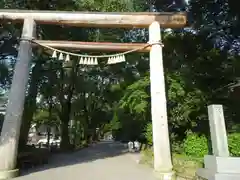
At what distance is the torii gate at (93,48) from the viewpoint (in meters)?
7.38

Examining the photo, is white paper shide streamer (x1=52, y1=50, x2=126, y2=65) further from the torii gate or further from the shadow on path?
the shadow on path

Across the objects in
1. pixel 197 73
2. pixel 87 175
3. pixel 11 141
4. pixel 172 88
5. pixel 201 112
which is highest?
pixel 197 73

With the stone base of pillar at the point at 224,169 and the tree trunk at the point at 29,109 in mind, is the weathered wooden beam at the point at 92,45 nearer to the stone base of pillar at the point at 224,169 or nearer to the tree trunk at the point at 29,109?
the stone base of pillar at the point at 224,169

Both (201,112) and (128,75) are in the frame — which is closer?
(201,112)

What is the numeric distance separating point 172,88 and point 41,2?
7610 millimetres

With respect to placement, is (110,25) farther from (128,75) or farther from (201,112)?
(128,75)

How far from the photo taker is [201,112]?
10.7 m

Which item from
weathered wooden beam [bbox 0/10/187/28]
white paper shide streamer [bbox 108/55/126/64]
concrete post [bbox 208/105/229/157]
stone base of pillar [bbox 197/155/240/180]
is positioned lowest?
stone base of pillar [bbox 197/155/240/180]

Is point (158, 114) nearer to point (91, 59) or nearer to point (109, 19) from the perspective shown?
point (91, 59)

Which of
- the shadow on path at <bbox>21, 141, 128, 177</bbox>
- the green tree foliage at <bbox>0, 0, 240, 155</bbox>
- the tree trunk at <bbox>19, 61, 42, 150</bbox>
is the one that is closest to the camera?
the shadow on path at <bbox>21, 141, 128, 177</bbox>

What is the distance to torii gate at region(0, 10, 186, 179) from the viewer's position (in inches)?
291

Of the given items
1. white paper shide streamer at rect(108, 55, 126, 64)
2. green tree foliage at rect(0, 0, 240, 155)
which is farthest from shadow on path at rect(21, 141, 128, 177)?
white paper shide streamer at rect(108, 55, 126, 64)

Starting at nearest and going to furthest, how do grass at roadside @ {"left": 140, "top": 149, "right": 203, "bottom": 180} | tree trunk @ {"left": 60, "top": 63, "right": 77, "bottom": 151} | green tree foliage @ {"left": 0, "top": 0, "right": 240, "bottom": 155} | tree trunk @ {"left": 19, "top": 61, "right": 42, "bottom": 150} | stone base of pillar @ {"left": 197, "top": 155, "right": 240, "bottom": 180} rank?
stone base of pillar @ {"left": 197, "top": 155, "right": 240, "bottom": 180} → grass at roadside @ {"left": 140, "top": 149, "right": 203, "bottom": 180} → green tree foliage @ {"left": 0, "top": 0, "right": 240, "bottom": 155} → tree trunk @ {"left": 19, "top": 61, "right": 42, "bottom": 150} → tree trunk @ {"left": 60, "top": 63, "right": 77, "bottom": 151}

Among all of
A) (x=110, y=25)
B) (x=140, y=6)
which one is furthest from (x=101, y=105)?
(x=110, y=25)
